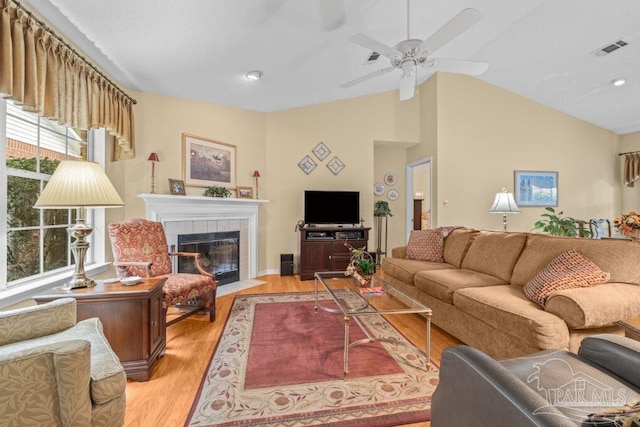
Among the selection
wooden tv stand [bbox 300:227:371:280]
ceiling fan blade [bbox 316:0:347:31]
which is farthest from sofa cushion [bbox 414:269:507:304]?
→ ceiling fan blade [bbox 316:0:347:31]

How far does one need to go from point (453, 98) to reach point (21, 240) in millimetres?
5916

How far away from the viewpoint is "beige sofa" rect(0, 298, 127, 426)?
3.07 ft

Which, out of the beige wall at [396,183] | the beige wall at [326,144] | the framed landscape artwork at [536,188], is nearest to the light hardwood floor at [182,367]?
the beige wall at [326,144]

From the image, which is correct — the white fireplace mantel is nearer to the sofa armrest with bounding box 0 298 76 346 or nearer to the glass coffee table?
the glass coffee table

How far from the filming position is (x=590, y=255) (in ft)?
7.11

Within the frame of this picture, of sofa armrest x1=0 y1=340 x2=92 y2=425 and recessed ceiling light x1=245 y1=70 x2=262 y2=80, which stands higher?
recessed ceiling light x1=245 y1=70 x2=262 y2=80

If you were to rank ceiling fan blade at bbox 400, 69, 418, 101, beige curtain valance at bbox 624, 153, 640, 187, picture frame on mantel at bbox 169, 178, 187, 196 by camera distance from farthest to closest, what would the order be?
beige curtain valance at bbox 624, 153, 640, 187 < picture frame on mantel at bbox 169, 178, 187, 196 < ceiling fan blade at bbox 400, 69, 418, 101

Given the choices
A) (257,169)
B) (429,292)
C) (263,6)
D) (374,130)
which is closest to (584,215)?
(374,130)

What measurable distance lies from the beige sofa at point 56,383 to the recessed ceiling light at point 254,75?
124 inches

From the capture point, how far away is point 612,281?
206 cm

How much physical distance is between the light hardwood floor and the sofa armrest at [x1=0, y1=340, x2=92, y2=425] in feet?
2.14

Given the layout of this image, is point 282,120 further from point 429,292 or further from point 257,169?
point 429,292

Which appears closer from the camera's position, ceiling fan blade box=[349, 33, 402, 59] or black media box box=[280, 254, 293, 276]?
ceiling fan blade box=[349, 33, 402, 59]

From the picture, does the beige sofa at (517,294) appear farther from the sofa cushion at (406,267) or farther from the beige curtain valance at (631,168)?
the beige curtain valance at (631,168)
